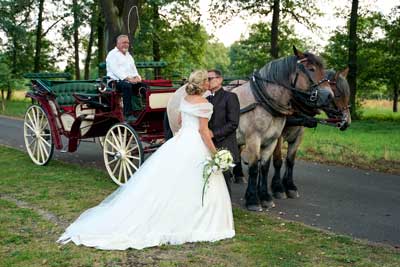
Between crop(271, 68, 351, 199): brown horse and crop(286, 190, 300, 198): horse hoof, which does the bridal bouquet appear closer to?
crop(271, 68, 351, 199): brown horse

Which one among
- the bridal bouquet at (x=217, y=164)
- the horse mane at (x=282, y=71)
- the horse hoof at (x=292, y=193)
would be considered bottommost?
the horse hoof at (x=292, y=193)

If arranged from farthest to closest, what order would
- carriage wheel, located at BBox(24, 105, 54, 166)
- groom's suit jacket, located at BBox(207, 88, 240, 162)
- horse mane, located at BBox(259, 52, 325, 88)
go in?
carriage wheel, located at BBox(24, 105, 54, 166)
horse mane, located at BBox(259, 52, 325, 88)
groom's suit jacket, located at BBox(207, 88, 240, 162)

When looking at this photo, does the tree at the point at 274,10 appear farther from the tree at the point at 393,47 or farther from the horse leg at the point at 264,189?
the horse leg at the point at 264,189

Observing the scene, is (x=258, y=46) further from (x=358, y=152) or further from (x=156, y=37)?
(x=358, y=152)

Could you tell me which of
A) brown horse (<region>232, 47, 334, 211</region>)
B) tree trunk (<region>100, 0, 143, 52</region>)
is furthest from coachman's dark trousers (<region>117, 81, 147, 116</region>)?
tree trunk (<region>100, 0, 143, 52</region>)

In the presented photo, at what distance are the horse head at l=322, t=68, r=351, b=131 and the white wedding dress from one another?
8.01ft

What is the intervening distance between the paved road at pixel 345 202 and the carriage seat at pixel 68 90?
4.91ft

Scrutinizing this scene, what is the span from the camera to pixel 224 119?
6535 millimetres

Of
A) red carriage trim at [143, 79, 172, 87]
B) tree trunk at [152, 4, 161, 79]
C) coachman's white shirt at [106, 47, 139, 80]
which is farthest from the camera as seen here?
tree trunk at [152, 4, 161, 79]

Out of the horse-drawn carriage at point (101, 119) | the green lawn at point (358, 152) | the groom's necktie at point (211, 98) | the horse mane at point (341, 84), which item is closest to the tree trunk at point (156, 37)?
the green lawn at point (358, 152)

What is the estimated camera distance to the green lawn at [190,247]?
5188mm

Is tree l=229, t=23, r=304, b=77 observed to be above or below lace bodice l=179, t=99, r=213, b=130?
above

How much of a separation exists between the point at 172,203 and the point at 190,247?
539 millimetres

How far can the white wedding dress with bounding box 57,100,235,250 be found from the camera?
5711mm
